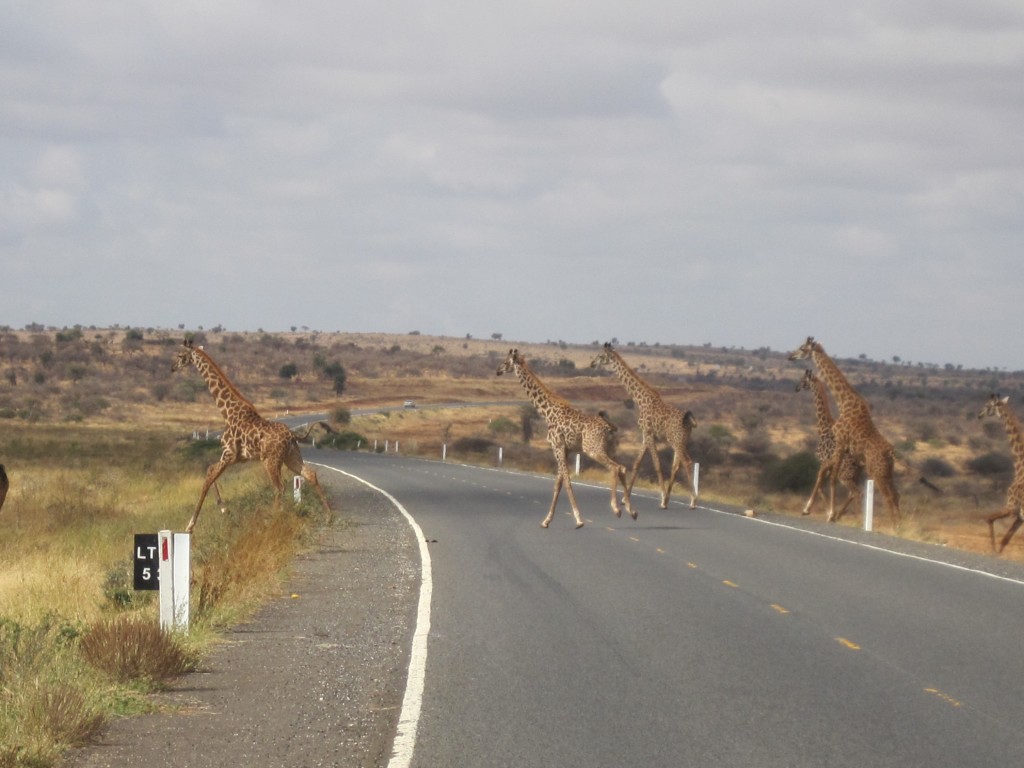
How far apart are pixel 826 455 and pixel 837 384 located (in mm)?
Answer: 1416

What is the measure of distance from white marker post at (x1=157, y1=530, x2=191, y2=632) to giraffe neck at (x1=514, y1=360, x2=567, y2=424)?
11817 mm

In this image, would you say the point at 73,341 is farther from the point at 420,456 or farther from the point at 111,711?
the point at 111,711

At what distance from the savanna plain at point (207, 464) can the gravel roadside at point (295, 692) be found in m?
0.27

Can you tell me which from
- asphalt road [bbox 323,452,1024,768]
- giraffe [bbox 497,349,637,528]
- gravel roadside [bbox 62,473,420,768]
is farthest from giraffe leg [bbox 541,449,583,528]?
gravel roadside [bbox 62,473,420,768]

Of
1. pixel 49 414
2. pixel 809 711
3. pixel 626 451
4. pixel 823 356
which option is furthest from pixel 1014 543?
pixel 49 414

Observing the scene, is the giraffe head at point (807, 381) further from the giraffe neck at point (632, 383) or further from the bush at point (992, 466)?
the bush at point (992, 466)

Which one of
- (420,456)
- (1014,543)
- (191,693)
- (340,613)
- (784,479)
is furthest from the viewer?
(420,456)

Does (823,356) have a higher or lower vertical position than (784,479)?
higher

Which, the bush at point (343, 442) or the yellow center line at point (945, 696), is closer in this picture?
the yellow center line at point (945, 696)

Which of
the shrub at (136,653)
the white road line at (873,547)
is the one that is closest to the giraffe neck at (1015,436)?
the white road line at (873,547)

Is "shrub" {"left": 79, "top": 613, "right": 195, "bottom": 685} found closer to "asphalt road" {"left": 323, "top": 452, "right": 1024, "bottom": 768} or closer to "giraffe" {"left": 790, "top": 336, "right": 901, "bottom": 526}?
"asphalt road" {"left": 323, "top": 452, "right": 1024, "bottom": 768}

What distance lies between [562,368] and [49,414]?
7373 centimetres

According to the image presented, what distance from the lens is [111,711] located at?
884 centimetres

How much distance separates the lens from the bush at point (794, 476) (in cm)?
4612
